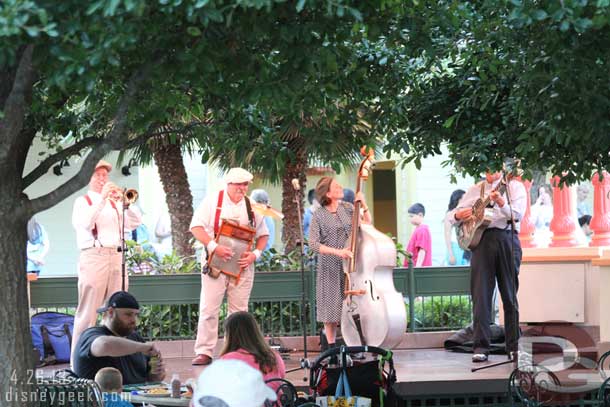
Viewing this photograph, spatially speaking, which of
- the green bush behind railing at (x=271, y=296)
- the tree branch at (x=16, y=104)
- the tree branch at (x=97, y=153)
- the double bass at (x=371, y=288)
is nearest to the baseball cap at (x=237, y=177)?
the double bass at (x=371, y=288)

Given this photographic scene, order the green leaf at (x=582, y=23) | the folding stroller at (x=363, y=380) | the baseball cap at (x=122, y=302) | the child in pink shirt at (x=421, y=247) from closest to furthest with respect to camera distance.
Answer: the green leaf at (x=582, y=23) → the folding stroller at (x=363, y=380) → the baseball cap at (x=122, y=302) → the child in pink shirt at (x=421, y=247)

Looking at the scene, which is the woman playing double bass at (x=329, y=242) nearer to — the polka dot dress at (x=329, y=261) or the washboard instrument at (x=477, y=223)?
the polka dot dress at (x=329, y=261)

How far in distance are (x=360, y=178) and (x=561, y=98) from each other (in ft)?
16.5

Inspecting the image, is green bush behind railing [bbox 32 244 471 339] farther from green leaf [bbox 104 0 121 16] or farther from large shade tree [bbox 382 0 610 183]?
green leaf [bbox 104 0 121 16]

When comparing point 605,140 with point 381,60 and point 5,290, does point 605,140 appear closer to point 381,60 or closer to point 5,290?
point 381,60

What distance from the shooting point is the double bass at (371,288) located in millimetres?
11398

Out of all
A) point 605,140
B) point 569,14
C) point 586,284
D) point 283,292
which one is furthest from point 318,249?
point 569,14

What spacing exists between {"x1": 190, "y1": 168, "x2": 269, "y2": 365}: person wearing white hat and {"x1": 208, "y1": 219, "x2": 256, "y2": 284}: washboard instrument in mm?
54

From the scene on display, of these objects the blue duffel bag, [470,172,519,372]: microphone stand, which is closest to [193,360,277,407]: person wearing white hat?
[470,172,519,372]: microphone stand

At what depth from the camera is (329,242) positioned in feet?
39.8

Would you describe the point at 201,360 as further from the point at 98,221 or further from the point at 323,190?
the point at 323,190

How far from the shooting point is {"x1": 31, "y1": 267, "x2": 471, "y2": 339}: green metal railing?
1370 cm

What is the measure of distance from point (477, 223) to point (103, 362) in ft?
14.7

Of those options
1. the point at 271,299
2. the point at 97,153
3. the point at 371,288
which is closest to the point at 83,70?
the point at 97,153
